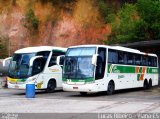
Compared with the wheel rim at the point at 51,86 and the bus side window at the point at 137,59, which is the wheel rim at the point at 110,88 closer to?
the bus side window at the point at 137,59

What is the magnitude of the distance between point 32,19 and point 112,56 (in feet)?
93.6

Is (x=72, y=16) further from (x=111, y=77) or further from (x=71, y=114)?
(x=71, y=114)

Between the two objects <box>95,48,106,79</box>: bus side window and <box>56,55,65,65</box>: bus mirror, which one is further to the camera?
<box>56,55,65,65</box>: bus mirror

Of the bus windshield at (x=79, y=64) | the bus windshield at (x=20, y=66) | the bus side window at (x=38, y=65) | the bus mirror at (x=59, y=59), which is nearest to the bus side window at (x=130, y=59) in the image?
the bus mirror at (x=59, y=59)

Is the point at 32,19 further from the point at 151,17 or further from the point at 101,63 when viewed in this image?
the point at 101,63

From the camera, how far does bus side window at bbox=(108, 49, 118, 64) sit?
1025 inches

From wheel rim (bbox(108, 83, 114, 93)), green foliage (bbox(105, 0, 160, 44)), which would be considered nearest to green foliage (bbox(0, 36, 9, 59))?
green foliage (bbox(105, 0, 160, 44))

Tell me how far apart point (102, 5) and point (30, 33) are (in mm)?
10769

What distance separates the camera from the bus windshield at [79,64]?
80.3 feet

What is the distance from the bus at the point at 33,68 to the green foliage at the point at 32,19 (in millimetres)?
24642

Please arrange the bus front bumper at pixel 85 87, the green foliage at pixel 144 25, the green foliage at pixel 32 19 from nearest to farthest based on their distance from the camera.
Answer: the bus front bumper at pixel 85 87 → the green foliage at pixel 144 25 → the green foliage at pixel 32 19

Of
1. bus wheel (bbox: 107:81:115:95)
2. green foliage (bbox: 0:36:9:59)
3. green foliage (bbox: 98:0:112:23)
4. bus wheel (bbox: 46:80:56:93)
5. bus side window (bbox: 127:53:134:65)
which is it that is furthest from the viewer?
green foliage (bbox: 0:36:9:59)

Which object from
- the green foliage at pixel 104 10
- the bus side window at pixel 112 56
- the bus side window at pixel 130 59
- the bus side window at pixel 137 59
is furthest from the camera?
the green foliage at pixel 104 10

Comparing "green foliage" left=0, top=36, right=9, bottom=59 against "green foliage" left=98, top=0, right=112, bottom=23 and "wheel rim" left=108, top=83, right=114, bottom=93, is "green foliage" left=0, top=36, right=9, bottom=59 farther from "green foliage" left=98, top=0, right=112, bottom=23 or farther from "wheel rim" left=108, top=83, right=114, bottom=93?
"wheel rim" left=108, top=83, right=114, bottom=93
